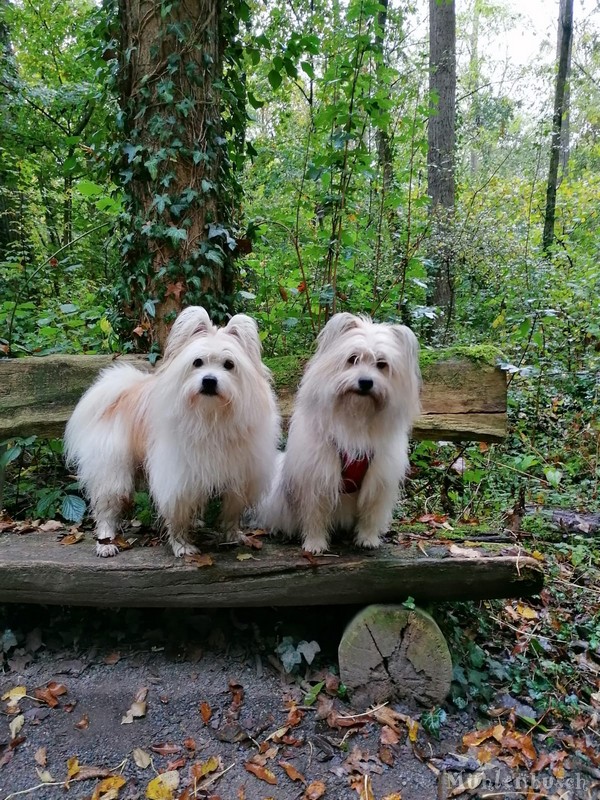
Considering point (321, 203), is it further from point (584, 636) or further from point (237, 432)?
point (584, 636)

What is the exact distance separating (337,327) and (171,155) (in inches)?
79.3

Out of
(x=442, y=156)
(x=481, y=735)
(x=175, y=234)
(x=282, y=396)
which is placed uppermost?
(x=442, y=156)

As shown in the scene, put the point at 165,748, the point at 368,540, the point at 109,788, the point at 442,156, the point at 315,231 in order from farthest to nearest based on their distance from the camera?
the point at 442,156, the point at 315,231, the point at 368,540, the point at 165,748, the point at 109,788

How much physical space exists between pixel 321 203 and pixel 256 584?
3306 mm

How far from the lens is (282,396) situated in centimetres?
397

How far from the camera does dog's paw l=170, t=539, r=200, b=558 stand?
3038 millimetres

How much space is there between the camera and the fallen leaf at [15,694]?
295cm

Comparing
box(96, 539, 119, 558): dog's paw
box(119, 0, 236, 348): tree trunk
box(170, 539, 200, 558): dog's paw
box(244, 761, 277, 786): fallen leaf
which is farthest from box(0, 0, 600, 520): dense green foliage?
box(244, 761, 277, 786): fallen leaf

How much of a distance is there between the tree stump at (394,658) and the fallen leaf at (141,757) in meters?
1.07

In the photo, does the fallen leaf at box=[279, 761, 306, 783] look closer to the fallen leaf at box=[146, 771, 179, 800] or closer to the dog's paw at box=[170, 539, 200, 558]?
the fallen leaf at box=[146, 771, 179, 800]

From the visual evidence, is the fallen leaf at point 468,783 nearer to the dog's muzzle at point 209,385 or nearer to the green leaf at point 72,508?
the dog's muzzle at point 209,385

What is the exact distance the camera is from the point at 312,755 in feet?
8.73

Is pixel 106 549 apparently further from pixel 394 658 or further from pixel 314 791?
pixel 394 658

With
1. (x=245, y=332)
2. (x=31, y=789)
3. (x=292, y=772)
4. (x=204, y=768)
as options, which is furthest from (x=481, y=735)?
(x=245, y=332)
